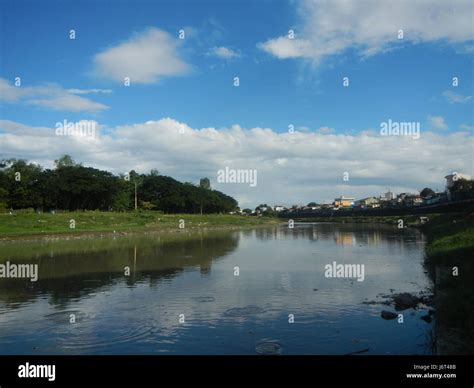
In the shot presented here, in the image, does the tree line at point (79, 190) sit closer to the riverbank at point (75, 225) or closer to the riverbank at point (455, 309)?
the riverbank at point (75, 225)

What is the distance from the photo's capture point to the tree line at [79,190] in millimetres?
76438

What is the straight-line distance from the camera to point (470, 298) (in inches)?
544

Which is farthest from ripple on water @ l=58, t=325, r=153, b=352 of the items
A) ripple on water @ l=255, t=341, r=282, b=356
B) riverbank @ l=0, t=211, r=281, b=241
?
riverbank @ l=0, t=211, r=281, b=241

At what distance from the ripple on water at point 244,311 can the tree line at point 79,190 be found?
2062 inches

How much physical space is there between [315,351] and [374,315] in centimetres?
443

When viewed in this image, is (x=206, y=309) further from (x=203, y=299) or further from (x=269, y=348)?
(x=269, y=348)

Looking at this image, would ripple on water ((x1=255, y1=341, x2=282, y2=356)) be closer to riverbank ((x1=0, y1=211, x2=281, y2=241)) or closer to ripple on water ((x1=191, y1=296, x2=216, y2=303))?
ripple on water ((x1=191, y1=296, x2=216, y2=303))

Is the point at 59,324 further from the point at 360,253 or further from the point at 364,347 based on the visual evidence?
the point at 360,253

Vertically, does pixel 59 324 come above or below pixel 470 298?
below

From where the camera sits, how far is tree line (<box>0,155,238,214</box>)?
7644cm

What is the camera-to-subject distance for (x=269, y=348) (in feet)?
40.3
